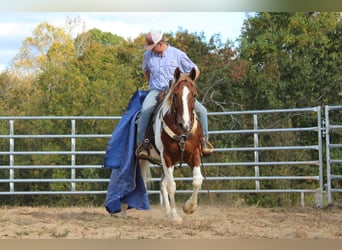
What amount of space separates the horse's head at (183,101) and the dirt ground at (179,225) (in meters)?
0.84

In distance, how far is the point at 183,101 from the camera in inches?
205

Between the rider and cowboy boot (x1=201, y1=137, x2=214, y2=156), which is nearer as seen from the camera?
cowboy boot (x1=201, y1=137, x2=214, y2=156)

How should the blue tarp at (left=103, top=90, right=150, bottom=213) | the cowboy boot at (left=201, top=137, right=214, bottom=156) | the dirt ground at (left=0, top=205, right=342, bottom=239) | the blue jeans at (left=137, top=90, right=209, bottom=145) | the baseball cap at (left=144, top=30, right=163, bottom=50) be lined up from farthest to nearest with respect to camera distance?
1. the blue tarp at (left=103, top=90, right=150, bottom=213)
2. the baseball cap at (left=144, top=30, right=163, bottom=50)
3. the blue jeans at (left=137, top=90, right=209, bottom=145)
4. the cowboy boot at (left=201, top=137, right=214, bottom=156)
5. the dirt ground at (left=0, top=205, right=342, bottom=239)

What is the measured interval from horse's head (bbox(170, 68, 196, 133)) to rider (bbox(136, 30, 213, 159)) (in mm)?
513

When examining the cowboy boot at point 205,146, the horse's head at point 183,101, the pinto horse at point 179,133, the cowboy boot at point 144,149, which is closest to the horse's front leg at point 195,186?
the pinto horse at point 179,133

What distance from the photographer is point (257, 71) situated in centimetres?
1404

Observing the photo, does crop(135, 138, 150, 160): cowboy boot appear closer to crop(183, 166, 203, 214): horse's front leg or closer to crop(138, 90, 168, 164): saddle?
crop(138, 90, 168, 164): saddle

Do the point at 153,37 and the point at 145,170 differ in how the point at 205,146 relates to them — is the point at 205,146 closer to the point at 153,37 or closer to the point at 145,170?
the point at 145,170

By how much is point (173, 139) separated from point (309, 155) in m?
6.33

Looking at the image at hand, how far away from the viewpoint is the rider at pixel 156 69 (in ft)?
19.2

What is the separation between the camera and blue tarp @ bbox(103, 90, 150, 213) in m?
6.15

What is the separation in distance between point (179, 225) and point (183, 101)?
104cm

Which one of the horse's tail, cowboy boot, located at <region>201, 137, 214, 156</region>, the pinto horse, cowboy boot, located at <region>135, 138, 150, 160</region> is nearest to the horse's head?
the pinto horse

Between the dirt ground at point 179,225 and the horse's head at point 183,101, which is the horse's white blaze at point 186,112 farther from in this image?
the dirt ground at point 179,225
